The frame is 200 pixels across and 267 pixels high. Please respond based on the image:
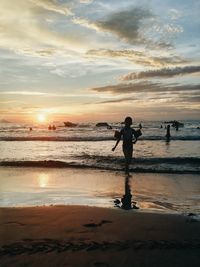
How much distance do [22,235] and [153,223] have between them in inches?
107

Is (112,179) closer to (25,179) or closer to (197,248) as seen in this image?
(25,179)

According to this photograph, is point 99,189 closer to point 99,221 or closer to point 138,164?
point 99,221

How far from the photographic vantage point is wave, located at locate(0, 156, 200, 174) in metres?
20.0

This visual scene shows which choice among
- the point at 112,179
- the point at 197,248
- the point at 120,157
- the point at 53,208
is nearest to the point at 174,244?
the point at 197,248

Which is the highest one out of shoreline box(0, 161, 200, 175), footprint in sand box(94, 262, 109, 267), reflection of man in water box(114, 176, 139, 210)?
footprint in sand box(94, 262, 109, 267)

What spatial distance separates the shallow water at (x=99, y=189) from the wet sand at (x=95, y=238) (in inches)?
→ 62.8

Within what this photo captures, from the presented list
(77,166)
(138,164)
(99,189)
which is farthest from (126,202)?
(138,164)

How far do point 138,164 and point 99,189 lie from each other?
368 inches

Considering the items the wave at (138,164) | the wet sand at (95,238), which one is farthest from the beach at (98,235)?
the wave at (138,164)

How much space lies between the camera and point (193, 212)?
31.3ft

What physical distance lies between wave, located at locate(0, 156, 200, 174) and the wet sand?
35.6 feet

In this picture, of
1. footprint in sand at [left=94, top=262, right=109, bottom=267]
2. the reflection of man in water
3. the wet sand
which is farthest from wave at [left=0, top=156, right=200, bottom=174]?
footprint in sand at [left=94, top=262, right=109, bottom=267]

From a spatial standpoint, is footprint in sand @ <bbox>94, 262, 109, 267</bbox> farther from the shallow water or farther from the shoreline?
the shoreline

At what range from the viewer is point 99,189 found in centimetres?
1334
